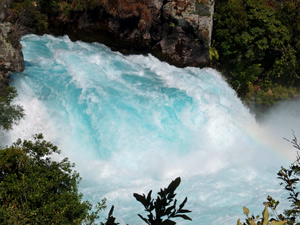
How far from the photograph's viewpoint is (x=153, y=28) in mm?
16328

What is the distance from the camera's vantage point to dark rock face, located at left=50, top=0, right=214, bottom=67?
1565 cm

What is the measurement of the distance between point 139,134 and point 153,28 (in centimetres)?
662

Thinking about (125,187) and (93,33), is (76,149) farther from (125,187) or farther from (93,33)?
(93,33)

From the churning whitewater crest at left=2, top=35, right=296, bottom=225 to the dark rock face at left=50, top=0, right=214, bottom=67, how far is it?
6.32 ft

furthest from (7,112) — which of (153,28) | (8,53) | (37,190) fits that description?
(153,28)

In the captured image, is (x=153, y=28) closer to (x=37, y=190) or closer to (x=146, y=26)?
(x=146, y=26)

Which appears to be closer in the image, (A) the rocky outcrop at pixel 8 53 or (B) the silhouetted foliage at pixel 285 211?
(B) the silhouetted foliage at pixel 285 211

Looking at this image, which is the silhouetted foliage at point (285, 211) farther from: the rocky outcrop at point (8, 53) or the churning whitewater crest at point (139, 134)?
the rocky outcrop at point (8, 53)

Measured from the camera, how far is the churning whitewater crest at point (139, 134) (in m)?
9.91

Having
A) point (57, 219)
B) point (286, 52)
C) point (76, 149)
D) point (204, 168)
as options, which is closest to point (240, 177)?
point (204, 168)

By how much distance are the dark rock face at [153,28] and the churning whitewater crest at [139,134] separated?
192cm

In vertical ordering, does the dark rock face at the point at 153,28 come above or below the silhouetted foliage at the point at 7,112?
above

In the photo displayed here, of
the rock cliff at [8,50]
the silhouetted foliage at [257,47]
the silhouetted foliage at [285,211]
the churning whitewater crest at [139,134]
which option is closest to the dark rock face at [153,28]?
the silhouetted foliage at [257,47]

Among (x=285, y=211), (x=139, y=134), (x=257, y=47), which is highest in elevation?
(x=257, y=47)
